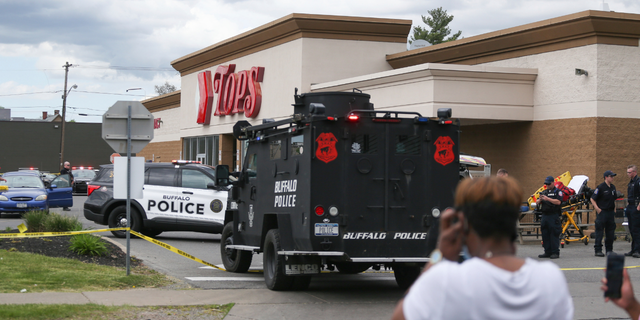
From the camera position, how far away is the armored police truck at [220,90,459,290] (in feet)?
30.5

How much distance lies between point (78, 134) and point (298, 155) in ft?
239

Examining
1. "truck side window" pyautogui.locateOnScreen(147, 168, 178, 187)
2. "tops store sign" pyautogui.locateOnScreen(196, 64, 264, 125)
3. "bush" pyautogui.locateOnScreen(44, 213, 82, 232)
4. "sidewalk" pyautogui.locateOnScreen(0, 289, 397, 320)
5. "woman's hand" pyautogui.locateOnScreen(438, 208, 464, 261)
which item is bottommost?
"sidewalk" pyautogui.locateOnScreen(0, 289, 397, 320)

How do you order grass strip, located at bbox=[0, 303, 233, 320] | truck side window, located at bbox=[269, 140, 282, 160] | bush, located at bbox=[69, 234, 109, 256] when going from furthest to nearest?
bush, located at bbox=[69, 234, 109, 256]
truck side window, located at bbox=[269, 140, 282, 160]
grass strip, located at bbox=[0, 303, 233, 320]

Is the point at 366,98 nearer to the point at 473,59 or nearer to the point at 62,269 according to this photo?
the point at 62,269

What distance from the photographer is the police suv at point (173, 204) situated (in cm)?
1705

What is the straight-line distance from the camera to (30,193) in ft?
78.6

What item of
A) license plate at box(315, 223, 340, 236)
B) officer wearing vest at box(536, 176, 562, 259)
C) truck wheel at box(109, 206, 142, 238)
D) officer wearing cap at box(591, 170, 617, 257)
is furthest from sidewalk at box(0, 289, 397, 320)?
truck wheel at box(109, 206, 142, 238)

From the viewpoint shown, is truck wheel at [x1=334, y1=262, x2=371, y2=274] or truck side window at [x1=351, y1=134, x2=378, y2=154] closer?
truck side window at [x1=351, y1=134, x2=378, y2=154]

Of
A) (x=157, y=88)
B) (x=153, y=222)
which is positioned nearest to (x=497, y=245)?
(x=153, y=222)

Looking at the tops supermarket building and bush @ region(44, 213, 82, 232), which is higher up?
the tops supermarket building

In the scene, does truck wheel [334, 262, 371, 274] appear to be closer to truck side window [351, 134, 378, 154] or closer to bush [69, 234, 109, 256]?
truck side window [351, 134, 378, 154]

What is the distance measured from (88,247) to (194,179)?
4670mm

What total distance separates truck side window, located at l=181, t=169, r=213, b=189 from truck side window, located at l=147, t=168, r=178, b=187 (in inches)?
11.9

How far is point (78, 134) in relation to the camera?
254ft
